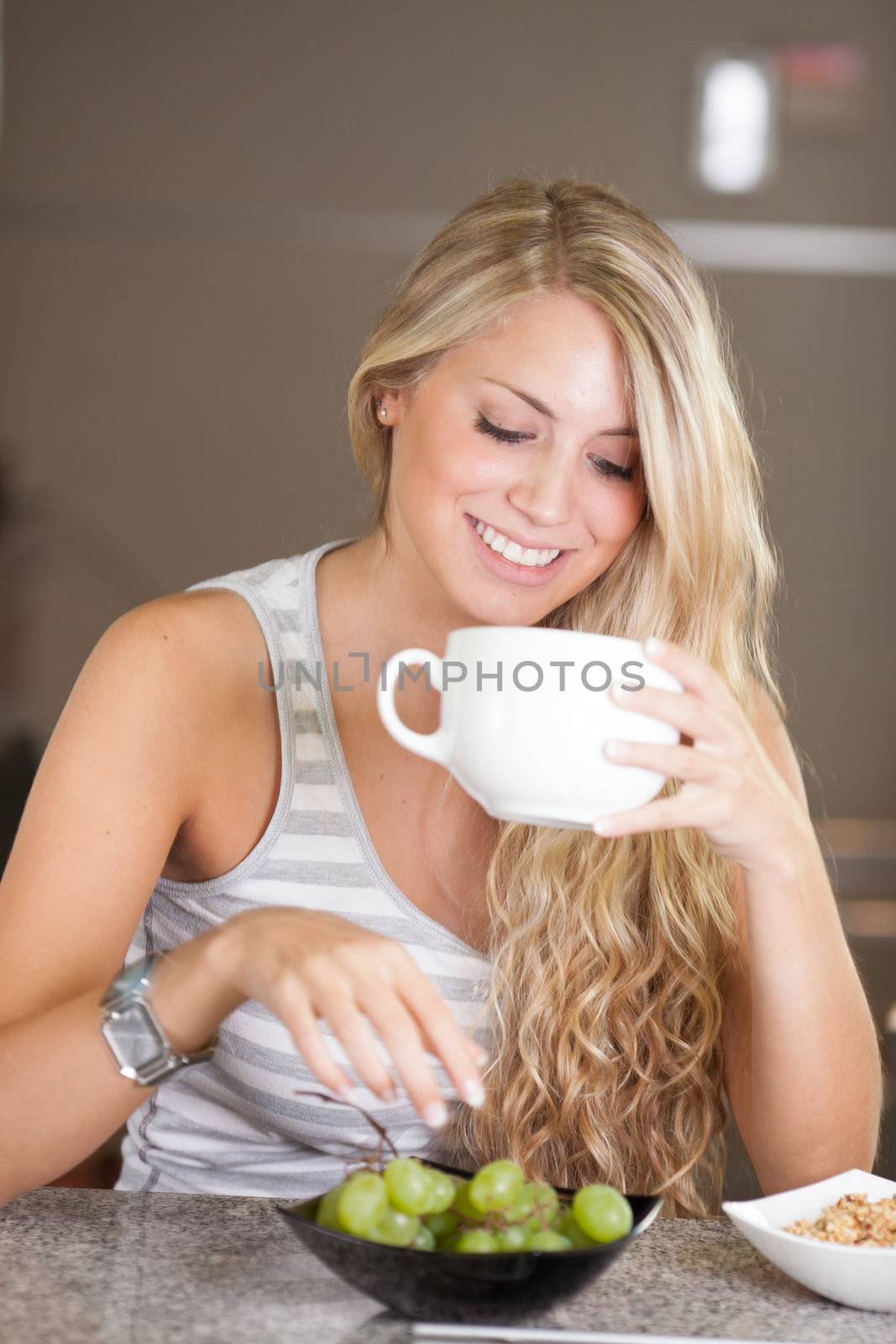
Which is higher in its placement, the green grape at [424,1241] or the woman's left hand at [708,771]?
the woman's left hand at [708,771]

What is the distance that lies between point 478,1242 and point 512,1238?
2cm

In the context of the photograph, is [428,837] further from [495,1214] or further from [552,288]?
[495,1214]

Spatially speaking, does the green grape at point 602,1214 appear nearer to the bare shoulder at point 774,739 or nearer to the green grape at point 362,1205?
the green grape at point 362,1205

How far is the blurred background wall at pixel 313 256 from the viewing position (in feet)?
9.05

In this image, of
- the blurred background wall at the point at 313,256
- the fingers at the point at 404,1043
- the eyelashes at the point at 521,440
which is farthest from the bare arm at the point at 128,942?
the blurred background wall at the point at 313,256

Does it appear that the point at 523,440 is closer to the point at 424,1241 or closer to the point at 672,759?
the point at 672,759

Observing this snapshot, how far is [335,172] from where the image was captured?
9.12 ft

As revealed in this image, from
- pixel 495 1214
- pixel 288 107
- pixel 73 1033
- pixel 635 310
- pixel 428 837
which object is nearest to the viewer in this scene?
pixel 495 1214

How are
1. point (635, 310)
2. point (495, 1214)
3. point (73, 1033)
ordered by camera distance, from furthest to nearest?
point (635, 310) < point (73, 1033) < point (495, 1214)

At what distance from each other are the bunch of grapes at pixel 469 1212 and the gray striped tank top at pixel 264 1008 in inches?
20.4

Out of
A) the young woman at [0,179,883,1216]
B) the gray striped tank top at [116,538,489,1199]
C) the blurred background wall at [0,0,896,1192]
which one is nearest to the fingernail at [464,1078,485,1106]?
the young woman at [0,179,883,1216]

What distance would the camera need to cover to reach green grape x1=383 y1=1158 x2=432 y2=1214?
2.76 feet

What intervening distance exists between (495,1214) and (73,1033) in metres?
0.34

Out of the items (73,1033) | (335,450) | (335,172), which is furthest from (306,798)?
(335,172)
